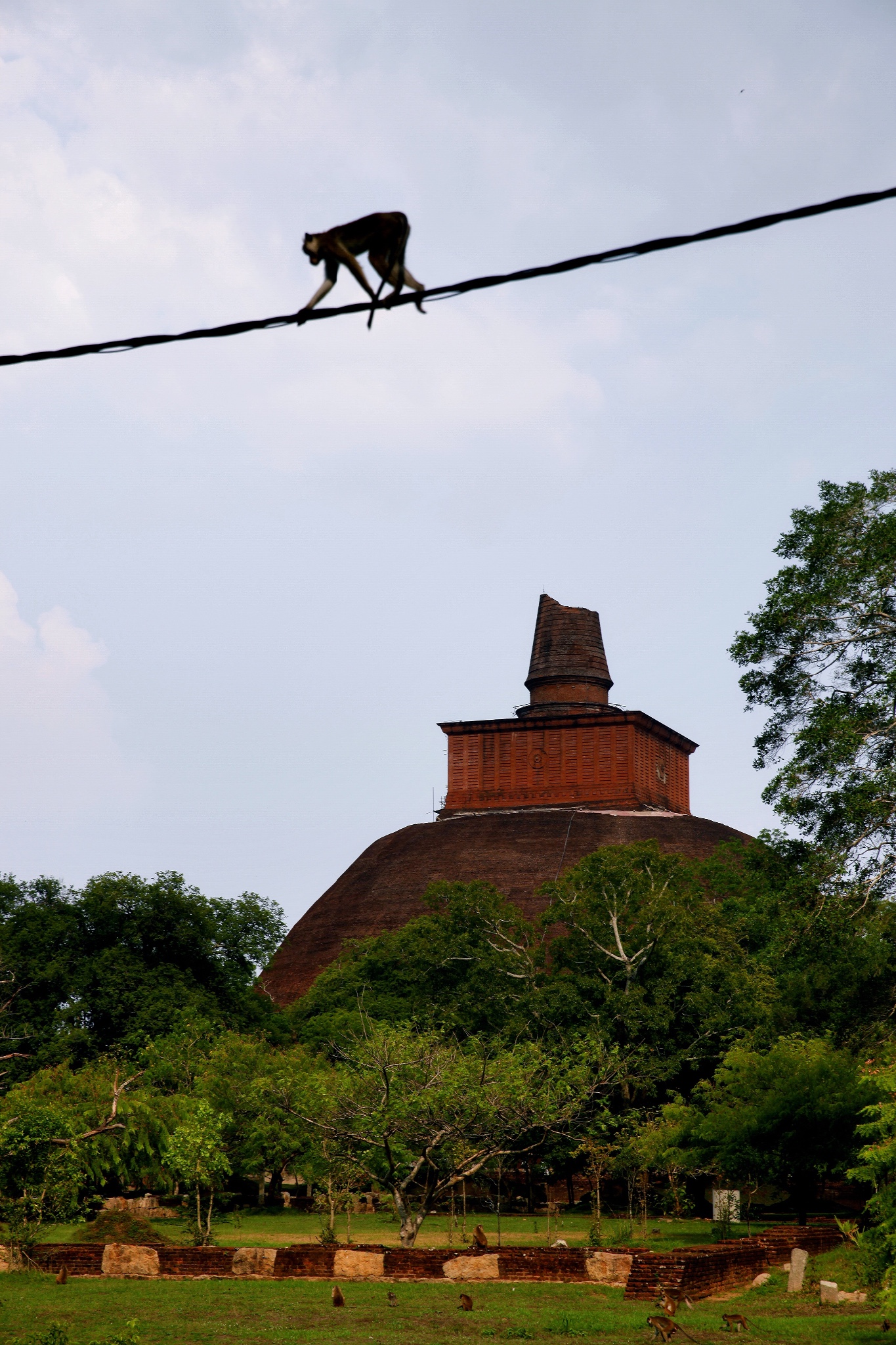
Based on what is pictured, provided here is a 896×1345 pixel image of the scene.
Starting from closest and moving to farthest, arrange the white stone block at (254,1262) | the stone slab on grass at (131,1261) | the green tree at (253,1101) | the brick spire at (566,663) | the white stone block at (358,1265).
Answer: the white stone block at (358,1265)
the white stone block at (254,1262)
the stone slab on grass at (131,1261)
the green tree at (253,1101)
the brick spire at (566,663)

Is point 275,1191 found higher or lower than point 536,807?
lower

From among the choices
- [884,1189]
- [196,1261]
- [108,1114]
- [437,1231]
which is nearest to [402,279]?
[884,1189]

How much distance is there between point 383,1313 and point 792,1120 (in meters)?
9.08

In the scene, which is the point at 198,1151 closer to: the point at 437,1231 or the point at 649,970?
the point at 437,1231

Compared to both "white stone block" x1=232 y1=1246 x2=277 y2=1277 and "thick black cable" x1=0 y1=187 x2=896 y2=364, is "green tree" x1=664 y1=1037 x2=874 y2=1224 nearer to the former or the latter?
"white stone block" x1=232 y1=1246 x2=277 y2=1277

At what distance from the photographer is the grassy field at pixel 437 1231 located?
2372cm

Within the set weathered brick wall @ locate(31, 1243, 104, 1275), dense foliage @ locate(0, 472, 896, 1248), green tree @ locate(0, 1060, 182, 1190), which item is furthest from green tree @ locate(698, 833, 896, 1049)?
green tree @ locate(0, 1060, 182, 1190)

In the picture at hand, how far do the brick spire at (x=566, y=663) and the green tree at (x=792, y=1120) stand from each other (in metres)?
31.8

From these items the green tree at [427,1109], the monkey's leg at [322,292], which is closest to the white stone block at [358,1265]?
the green tree at [427,1109]

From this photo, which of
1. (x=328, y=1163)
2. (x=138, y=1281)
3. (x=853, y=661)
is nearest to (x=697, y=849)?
(x=328, y=1163)

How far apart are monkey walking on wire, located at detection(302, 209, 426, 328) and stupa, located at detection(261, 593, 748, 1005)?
43115 mm

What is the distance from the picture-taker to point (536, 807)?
52.9 metres

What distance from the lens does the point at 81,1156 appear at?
20969 millimetres

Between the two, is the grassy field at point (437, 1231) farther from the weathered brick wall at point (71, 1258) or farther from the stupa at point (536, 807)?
the stupa at point (536, 807)
